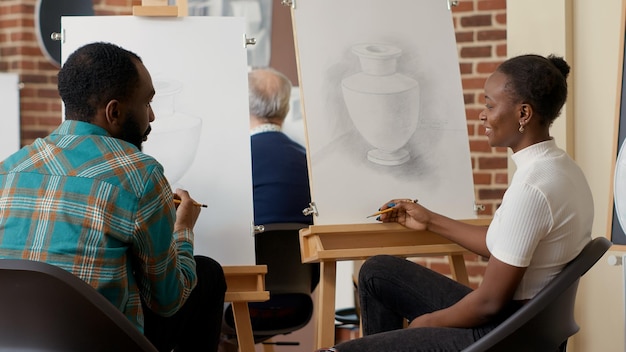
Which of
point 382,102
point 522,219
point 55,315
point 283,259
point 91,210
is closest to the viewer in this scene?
point 55,315

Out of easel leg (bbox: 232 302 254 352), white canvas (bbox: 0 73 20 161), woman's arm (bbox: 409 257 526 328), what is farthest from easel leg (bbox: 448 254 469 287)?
white canvas (bbox: 0 73 20 161)

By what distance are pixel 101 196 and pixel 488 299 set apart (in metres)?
0.91

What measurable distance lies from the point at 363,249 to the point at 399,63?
2.35 feet

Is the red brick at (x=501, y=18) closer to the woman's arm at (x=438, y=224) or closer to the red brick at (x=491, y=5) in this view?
the red brick at (x=491, y=5)

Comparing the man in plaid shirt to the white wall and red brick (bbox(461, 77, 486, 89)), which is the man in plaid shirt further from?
red brick (bbox(461, 77, 486, 89))

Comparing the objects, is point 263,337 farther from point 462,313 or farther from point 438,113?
point 462,313

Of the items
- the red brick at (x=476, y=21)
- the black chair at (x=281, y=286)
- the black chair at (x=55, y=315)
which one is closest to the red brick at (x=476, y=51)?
the red brick at (x=476, y=21)

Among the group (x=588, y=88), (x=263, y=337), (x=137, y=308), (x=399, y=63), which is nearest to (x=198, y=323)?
(x=137, y=308)

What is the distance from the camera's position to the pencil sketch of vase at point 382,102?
2.91 meters

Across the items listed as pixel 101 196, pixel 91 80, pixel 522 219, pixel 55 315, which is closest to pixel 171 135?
pixel 91 80

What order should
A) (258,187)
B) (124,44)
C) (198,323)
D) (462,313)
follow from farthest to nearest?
(258,187)
(124,44)
(198,323)
(462,313)

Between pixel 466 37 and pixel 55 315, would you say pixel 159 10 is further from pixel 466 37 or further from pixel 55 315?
pixel 466 37

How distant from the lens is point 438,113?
2.97 m

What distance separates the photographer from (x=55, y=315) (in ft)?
5.63
